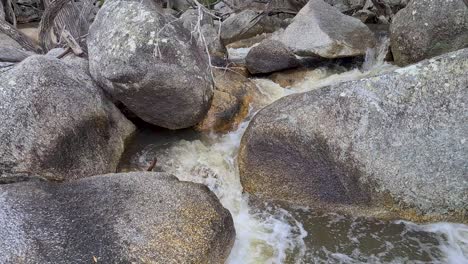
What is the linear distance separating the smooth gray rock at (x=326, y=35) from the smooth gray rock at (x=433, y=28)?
0.82 meters

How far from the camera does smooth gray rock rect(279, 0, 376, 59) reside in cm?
700

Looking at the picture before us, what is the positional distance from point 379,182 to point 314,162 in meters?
0.64

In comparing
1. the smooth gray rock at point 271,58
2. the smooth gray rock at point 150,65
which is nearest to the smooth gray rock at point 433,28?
the smooth gray rock at point 271,58

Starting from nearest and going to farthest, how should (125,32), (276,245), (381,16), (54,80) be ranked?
(276,245) → (54,80) → (125,32) → (381,16)

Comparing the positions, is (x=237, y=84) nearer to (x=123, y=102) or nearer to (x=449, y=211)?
(x=123, y=102)

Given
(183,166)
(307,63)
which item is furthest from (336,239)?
(307,63)

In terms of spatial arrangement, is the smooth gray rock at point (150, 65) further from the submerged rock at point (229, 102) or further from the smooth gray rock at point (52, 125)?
the smooth gray rock at point (52, 125)

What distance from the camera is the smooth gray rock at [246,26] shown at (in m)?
10.0

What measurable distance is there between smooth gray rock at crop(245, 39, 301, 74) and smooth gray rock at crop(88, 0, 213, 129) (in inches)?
83.6

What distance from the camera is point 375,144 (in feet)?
12.3

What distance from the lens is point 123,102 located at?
4980 mm

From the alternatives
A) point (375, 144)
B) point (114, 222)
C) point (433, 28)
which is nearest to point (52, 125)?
point (114, 222)

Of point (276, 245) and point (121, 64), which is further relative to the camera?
point (121, 64)

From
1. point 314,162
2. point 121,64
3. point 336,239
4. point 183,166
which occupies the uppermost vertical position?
point 121,64
